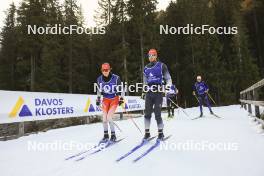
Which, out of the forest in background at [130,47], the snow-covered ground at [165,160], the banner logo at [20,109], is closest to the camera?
the snow-covered ground at [165,160]

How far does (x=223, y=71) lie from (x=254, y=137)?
36160mm

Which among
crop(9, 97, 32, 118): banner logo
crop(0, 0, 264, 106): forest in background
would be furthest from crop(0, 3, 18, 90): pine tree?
crop(9, 97, 32, 118): banner logo

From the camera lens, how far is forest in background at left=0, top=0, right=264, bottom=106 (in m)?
36.6

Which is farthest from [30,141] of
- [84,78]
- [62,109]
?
[84,78]

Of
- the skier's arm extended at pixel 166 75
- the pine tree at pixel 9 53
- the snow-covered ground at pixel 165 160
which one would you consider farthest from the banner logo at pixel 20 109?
the pine tree at pixel 9 53

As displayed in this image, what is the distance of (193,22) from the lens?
4284 cm

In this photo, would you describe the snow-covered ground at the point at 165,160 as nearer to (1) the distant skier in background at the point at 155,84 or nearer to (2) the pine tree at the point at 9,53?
(1) the distant skier in background at the point at 155,84

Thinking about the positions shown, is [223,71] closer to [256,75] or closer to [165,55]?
[256,75]

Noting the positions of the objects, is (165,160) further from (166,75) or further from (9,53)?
(9,53)

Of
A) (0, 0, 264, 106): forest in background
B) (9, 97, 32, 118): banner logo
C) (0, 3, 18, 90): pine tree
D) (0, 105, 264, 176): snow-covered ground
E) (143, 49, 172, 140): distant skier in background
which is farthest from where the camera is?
(0, 3, 18, 90): pine tree

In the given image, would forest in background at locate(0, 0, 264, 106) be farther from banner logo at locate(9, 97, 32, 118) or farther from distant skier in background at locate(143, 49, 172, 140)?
distant skier in background at locate(143, 49, 172, 140)

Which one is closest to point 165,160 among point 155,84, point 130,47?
point 155,84

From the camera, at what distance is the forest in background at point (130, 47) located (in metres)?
36.6

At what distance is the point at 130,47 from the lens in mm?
39312
